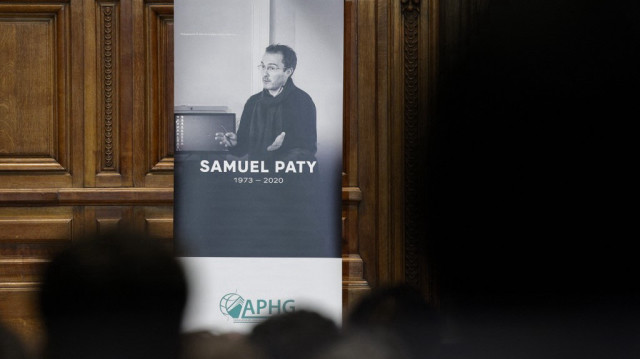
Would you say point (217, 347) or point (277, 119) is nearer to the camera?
point (217, 347)

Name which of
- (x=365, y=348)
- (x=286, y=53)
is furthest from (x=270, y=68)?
(x=365, y=348)

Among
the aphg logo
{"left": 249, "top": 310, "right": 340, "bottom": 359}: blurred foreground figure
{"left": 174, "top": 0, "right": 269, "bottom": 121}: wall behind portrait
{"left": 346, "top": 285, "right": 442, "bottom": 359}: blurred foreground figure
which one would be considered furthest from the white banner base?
{"left": 249, "top": 310, "right": 340, "bottom": 359}: blurred foreground figure

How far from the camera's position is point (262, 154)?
140cm

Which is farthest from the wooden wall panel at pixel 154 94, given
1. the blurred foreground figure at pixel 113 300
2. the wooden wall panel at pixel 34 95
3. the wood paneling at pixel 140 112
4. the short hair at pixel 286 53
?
the blurred foreground figure at pixel 113 300

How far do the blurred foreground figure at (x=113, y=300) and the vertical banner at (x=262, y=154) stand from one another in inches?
38.2

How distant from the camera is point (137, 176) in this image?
5.05 feet

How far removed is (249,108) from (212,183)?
0.17 meters

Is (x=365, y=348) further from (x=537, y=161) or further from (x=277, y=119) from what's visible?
(x=277, y=119)

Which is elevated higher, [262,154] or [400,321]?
[262,154]

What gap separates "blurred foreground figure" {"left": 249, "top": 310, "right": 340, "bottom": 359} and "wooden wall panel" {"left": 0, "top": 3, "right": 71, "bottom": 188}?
0.92 metres

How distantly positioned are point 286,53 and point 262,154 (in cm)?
21

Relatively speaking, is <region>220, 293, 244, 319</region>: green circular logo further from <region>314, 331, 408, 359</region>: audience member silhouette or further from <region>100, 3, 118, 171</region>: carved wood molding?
<region>314, 331, 408, 359</region>: audience member silhouette

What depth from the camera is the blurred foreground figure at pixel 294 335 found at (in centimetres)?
35

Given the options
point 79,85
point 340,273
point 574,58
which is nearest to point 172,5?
point 79,85
